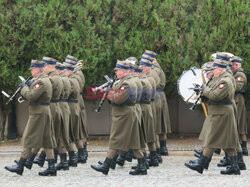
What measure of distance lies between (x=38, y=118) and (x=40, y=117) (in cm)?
4

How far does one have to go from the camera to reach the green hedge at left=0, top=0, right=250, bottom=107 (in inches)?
686

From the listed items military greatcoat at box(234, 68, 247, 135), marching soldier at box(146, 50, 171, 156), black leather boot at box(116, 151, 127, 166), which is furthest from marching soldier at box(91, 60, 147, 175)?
military greatcoat at box(234, 68, 247, 135)

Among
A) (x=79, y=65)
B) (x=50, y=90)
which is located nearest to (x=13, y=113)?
(x=79, y=65)

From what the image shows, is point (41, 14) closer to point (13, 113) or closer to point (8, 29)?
point (8, 29)

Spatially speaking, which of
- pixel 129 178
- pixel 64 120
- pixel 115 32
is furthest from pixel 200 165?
pixel 115 32

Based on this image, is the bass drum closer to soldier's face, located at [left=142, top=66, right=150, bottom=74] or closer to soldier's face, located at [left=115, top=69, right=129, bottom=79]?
soldier's face, located at [left=142, top=66, right=150, bottom=74]

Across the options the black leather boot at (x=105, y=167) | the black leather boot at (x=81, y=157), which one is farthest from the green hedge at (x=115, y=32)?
the black leather boot at (x=105, y=167)

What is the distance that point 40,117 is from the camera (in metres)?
11.6

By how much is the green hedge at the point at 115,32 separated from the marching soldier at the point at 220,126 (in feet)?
18.7

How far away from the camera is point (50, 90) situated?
1167 cm

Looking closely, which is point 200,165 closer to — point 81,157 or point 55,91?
point 55,91

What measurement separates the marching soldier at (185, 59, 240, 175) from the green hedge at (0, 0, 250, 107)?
5691mm

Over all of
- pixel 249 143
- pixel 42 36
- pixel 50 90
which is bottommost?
pixel 249 143

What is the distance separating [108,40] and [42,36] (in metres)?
1.84
